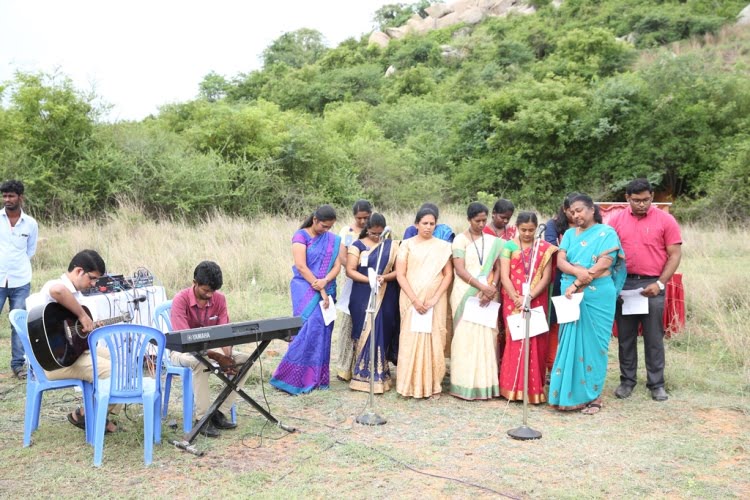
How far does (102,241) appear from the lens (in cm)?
1284

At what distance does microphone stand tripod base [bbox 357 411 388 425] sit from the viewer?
5383 millimetres

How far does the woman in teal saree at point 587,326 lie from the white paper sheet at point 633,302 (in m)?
0.26

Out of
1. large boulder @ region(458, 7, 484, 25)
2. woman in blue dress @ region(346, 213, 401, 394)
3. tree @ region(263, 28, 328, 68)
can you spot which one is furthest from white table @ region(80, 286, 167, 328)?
large boulder @ region(458, 7, 484, 25)

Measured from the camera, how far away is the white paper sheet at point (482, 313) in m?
6.02

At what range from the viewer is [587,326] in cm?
569

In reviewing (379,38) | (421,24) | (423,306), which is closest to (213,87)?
(379,38)

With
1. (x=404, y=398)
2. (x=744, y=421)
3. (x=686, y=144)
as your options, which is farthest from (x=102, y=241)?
(x=686, y=144)

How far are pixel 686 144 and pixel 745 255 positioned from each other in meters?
7.92

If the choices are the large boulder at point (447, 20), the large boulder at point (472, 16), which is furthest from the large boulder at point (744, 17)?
the large boulder at point (447, 20)

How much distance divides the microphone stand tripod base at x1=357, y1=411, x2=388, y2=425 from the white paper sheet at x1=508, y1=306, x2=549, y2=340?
1356mm

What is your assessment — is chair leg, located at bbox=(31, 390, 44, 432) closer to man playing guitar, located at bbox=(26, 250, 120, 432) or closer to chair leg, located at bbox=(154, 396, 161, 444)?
man playing guitar, located at bbox=(26, 250, 120, 432)

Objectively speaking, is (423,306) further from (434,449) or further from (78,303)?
(78,303)

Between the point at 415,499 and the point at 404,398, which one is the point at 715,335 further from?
the point at 415,499

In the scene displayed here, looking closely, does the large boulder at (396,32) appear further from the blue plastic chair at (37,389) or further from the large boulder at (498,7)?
the blue plastic chair at (37,389)
